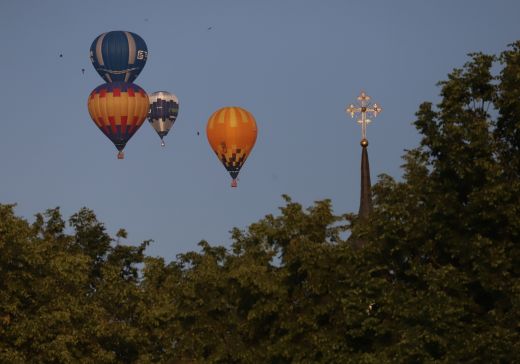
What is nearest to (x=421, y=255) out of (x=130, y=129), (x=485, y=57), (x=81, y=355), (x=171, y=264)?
(x=485, y=57)

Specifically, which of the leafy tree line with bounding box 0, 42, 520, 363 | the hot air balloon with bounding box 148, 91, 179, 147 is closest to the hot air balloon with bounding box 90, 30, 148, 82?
the hot air balloon with bounding box 148, 91, 179, 147

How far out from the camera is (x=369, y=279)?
183 ft

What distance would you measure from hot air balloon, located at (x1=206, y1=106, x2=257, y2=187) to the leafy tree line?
171ft

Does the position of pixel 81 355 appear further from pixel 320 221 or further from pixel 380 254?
pixel 380 254

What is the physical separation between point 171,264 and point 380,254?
3290cm

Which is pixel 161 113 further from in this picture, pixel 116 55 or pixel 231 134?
pixel 231 134

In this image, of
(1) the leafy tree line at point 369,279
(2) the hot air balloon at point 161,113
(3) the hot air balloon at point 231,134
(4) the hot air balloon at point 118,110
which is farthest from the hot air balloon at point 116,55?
(1) the leafy tree line at point 369,279

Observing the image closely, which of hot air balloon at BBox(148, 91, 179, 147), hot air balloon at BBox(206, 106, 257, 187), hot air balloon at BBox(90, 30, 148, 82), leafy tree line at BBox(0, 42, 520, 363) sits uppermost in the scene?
hot air balloon at BBox(148, 91, 179, 147)

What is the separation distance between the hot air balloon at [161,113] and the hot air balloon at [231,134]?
1099 inches

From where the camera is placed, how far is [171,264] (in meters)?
88.0

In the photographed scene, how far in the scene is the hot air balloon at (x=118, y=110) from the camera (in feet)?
413

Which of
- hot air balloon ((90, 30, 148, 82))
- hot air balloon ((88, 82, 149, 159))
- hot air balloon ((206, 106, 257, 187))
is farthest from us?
hot air balloon ((90, 30, 148, 82))

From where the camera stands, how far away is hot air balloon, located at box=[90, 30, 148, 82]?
12975 centimetres

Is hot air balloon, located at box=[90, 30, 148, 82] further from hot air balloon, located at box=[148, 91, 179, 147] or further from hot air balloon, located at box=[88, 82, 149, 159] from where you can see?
hot air balloon, located at box=[148, 91, 179, 147]
